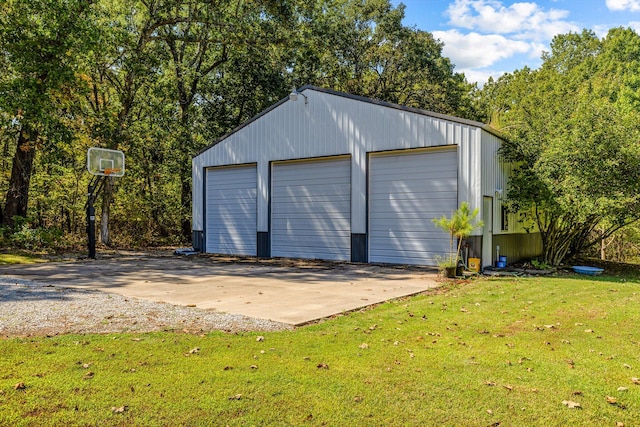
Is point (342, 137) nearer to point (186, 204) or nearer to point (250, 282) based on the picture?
point (250, 282)

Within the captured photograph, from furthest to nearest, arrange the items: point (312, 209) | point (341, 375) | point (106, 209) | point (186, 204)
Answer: point (186, 204) → point (106, 209) → point (312, 209) → point (341, 375)

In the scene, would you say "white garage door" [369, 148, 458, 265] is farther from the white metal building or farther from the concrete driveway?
the concrete driveway

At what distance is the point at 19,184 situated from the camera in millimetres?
15430

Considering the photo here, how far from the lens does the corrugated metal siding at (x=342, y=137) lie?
11008 millimetres

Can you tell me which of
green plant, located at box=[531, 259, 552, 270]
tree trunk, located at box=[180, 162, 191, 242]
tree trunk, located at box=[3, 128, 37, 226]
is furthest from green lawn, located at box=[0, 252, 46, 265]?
green plant, located at box=[531, 259, 552, 270]

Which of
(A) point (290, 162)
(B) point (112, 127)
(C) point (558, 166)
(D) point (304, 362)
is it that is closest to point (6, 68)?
(B) point (112, 127)

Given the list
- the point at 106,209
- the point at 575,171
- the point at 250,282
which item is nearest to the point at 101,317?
the point at 250,282

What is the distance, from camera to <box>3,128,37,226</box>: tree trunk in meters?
15.2

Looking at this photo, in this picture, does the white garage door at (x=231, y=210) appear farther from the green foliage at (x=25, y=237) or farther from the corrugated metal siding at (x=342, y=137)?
the green foliage at (x=25, y=237)

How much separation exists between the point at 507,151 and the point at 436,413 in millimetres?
10045

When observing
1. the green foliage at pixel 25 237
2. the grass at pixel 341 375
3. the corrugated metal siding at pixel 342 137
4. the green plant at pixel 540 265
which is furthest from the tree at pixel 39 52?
the green plant at pixel 540 265

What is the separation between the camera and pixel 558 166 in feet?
34.6

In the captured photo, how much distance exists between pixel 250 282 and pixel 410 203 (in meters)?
5.09

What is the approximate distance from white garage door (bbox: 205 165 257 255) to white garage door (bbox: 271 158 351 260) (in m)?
0.99
